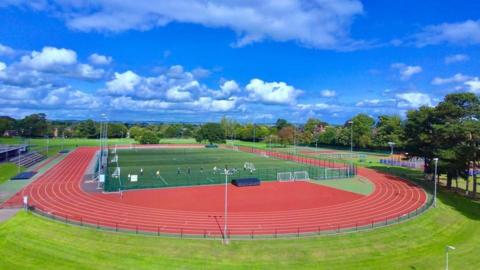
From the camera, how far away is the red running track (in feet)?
100

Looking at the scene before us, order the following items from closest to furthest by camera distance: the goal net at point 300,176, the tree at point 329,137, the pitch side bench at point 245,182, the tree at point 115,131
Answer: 1. the pitch side bench at point 245,182
2. the goal net at point 300,176
3. the tree at point 329,137
4. the tree at point 115,131

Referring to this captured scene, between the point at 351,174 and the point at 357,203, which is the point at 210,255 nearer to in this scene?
the point at 357,203

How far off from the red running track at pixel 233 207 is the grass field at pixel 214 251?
222 centimetres

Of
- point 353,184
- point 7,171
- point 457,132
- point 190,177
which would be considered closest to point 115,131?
point 7,171

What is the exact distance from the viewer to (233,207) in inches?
1447

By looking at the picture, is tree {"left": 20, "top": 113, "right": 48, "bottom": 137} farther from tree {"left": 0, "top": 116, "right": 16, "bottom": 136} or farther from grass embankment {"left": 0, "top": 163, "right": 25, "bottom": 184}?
grass embankment {"left": 0, "top": 163, "right": 25, "bottom": 184}

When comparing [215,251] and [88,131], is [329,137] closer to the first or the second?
[88,131]

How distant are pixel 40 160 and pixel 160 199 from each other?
48788mm

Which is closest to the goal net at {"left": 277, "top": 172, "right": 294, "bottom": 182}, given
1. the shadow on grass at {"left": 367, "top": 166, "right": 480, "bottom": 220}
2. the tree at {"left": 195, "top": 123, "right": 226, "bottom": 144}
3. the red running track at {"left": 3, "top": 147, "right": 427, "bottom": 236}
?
the red running track at {"left": 3, "top": 147, "right": 427, "bottom": 236}

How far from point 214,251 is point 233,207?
11551 mm

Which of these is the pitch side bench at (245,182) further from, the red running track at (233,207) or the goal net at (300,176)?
the goal net at (300,176)

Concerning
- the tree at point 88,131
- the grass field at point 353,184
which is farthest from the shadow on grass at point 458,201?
the tree at point 88,131

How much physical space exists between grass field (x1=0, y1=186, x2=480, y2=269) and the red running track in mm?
2223

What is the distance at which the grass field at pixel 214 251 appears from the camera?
23.9 metres
